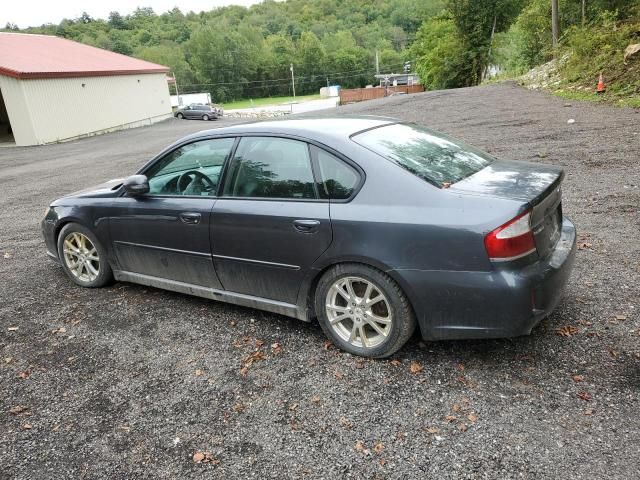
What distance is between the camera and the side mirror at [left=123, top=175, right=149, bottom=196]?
14.4 feet

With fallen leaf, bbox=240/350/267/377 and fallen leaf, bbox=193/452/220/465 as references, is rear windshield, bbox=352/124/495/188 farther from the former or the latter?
fallen leaf, bbox=193/452/220/465

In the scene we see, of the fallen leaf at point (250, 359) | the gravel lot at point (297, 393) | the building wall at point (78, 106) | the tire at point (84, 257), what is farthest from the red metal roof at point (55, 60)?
the fallen leaf at point (250, 359)

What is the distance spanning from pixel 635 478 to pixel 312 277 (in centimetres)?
212

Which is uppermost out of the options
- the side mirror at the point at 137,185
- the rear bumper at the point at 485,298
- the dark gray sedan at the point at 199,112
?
the side mirror at the point at 137,185

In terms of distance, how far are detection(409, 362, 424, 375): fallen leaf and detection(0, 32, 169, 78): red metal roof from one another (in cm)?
2620

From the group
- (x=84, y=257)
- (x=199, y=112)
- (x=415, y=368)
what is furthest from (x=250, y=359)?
(x=199, y=112)

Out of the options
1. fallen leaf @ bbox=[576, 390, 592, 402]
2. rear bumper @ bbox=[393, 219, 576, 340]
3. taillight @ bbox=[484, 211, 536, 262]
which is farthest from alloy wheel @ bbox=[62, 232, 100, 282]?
fallen leaf @ bbox=[576, 390, 592, 402]

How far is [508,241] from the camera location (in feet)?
9.75

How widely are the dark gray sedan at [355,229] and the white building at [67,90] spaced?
2427 cm

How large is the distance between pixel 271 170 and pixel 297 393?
163 centimetres

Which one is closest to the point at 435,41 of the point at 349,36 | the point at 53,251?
the point at 53,251

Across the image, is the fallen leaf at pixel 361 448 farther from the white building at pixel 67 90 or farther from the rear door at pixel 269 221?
the white building at pixel 67 90

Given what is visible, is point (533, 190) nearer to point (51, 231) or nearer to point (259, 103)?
point (51, 231)

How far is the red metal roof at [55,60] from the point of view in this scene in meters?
25.0
